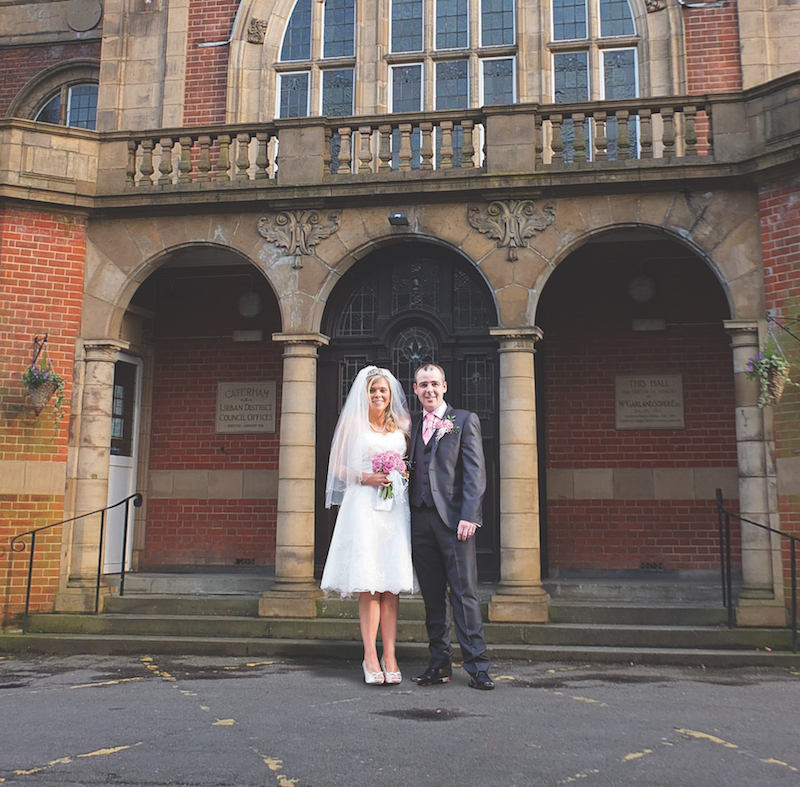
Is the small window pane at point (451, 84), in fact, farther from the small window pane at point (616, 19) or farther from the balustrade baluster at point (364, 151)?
the balustrade baluster at point (364, 151)

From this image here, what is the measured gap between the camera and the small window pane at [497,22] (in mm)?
11625

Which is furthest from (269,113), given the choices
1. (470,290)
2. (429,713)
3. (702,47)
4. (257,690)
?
(429,713)

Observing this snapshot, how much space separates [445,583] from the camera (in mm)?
6184

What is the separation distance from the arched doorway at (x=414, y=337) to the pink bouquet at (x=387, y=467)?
3.48 metres

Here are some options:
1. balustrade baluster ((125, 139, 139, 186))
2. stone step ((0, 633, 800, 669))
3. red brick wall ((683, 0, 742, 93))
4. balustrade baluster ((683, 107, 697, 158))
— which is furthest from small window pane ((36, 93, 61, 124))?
balustrade baluster ((683, 107, 697, 158))

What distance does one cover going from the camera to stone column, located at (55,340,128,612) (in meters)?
9.16

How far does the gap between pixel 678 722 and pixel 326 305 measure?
593 cm

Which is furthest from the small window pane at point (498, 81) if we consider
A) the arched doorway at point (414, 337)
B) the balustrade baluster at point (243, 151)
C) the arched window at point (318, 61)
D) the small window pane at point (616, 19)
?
the balustrade baluster at point (243, 151)

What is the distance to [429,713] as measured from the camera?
5.19 meters

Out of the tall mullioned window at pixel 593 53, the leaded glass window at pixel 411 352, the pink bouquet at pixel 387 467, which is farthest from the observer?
the tall mullioned window at pixel 593 53

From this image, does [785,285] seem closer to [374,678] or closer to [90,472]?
[374,678]

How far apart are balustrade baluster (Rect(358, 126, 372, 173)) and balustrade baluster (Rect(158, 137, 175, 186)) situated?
2.13m

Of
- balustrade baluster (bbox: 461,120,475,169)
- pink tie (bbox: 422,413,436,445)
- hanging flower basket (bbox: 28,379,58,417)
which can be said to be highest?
balustrade baluster (bbox: 461,120,475,169)

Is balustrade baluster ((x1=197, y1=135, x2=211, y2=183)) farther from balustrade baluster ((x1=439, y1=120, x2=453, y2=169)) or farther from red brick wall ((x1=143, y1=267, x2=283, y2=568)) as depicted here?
balustrade baluster ((x1=439, y1=120, x2=453, y2=169))
